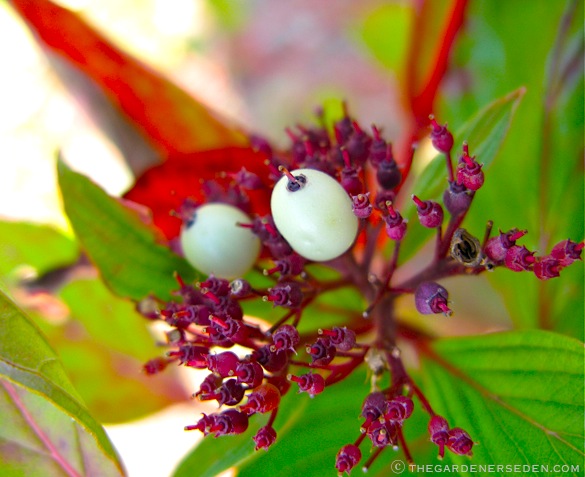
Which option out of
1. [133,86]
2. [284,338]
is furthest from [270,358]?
[133,86]

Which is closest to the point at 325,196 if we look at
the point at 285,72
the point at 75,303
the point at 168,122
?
the point at 168,122

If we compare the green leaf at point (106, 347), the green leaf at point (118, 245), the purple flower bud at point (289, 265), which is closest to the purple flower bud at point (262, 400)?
the purple flower bud at point (289, 265)

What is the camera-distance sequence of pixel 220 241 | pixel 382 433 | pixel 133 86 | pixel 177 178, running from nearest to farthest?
pixel 382 433, pixel 220 241, pixel 177 178, pixel 133 86

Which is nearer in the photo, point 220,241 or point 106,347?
point 220,241

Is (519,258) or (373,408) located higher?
(519,258)

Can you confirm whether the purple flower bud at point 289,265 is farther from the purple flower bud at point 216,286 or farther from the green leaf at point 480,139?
Answer: the green leaf at point 480,139

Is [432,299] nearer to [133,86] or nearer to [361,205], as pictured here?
[361,205]

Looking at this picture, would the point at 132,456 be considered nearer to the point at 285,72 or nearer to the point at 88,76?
the point at 88,76
